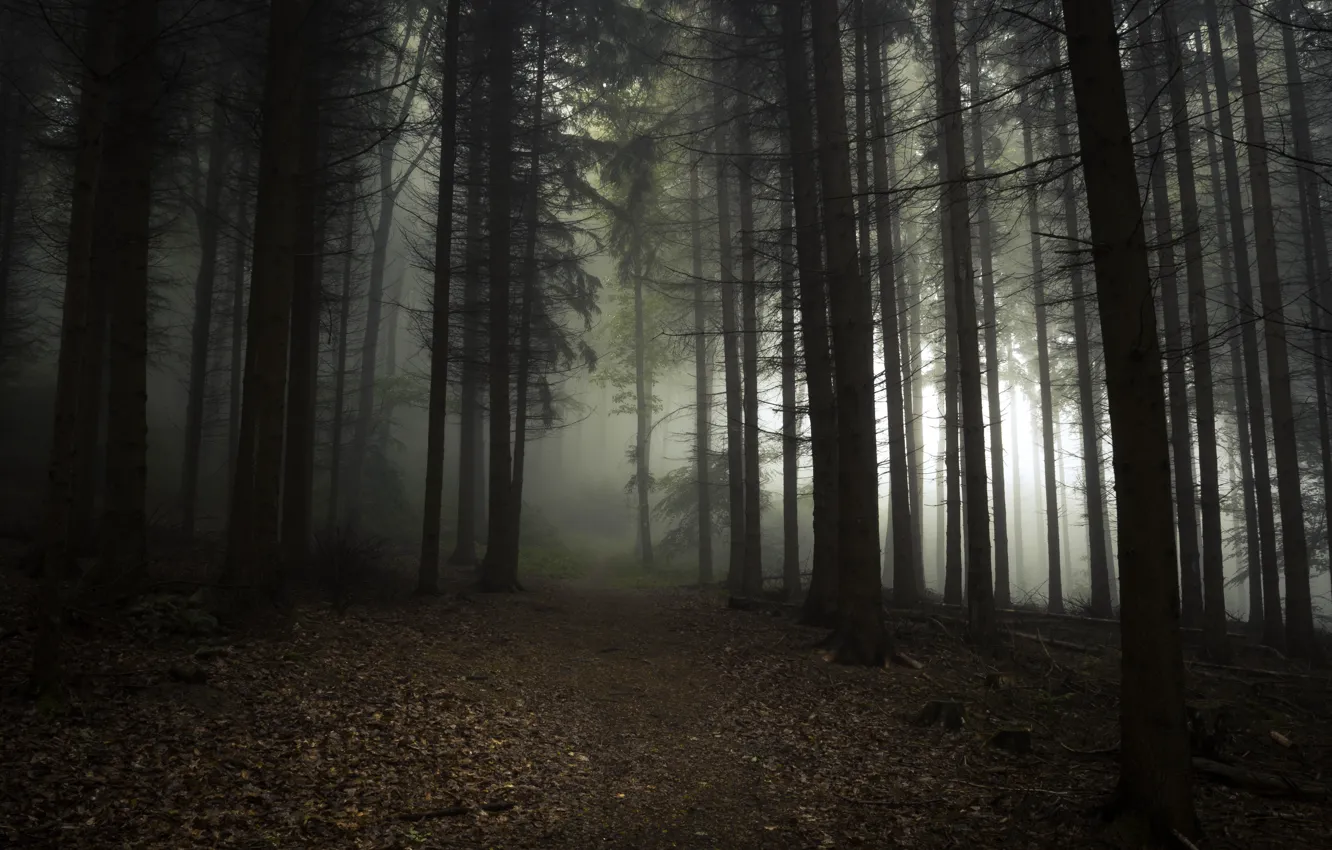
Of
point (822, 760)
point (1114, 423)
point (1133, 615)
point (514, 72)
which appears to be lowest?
point (822, 760)

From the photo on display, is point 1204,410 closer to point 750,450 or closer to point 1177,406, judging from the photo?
point 1177,406

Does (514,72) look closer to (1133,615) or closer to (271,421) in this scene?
(271,421)

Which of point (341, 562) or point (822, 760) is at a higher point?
point (341, 562)

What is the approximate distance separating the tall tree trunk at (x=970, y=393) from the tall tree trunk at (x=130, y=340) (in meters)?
10.5

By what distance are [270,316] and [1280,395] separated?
14964 mm

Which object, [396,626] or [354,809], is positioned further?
[396,626]

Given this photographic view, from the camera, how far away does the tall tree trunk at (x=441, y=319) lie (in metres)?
12.8

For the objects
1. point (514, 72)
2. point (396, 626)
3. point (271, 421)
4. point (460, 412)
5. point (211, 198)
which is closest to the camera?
point (271, 421)

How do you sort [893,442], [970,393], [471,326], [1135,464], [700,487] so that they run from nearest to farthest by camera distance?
[1135,464]
[970,393]
[893,442]
[471,326]
[700,487]

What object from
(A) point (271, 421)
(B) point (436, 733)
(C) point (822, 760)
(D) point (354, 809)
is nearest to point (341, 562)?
(A) point (271, 421)

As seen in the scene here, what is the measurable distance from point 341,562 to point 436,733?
4.86 meters

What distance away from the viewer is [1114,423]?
5.01 meters

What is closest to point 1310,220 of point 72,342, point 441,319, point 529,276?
point 529,276

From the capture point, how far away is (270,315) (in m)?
8.98
